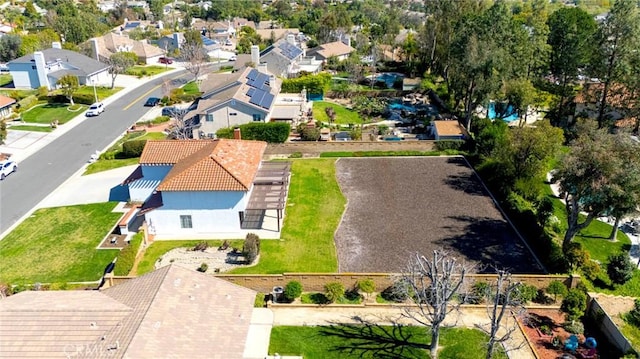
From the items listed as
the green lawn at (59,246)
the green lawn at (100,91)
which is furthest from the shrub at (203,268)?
the green lawn at (100,91)

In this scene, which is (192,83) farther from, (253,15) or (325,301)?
(253,15)

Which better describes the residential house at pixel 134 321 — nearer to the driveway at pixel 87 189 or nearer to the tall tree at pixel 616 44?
the driveway at pixel 87 189

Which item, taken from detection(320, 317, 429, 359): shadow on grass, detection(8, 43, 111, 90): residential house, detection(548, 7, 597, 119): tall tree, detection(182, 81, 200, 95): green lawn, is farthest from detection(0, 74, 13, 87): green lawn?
detection(548, 7, 597, 119): tall tree

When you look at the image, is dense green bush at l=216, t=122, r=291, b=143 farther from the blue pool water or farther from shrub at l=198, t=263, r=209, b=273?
the blue pool water

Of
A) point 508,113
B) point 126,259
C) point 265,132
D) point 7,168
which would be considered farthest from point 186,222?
point 508,113

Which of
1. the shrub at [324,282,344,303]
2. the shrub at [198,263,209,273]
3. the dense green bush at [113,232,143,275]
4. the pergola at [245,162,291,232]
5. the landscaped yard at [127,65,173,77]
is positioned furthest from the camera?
the landscaped yard at [127,65,173,77]

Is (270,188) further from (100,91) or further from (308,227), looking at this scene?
(100,91)

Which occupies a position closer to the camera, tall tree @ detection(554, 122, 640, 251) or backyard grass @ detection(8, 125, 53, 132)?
tall tree @ detection(554, 122, 640, 251)
